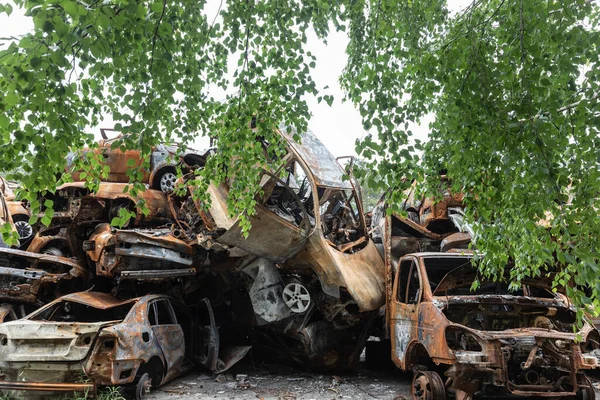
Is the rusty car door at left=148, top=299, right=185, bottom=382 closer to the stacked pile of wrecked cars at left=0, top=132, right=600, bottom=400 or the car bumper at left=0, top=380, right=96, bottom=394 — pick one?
the stacked pile of wrecked cars at left=0, top=132, right=600, bottom=400

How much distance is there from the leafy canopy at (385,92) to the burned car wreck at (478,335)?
103 centimetres

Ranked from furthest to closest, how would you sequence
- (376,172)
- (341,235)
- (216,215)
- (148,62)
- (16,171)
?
(341,235)
(216,215)
(376,172)
(148,62)
(16,171)

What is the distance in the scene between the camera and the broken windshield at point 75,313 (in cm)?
682

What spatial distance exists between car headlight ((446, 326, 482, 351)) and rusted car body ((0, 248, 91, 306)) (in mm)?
6258

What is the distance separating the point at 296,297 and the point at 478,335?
2969mm

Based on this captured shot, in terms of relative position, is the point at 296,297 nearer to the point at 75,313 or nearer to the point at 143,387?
the point at 143,387

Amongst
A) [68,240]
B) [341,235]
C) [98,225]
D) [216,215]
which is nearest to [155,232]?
[216,215]

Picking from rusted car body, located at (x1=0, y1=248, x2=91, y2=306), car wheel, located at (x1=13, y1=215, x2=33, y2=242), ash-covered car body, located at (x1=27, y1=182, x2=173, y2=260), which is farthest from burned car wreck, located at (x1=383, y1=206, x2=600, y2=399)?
car wheel, located at (x1=13, y1=215, x2=33, y2=242)

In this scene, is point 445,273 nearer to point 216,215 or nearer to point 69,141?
point 216,215

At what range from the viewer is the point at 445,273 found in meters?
6.88

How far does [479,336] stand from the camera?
507cm

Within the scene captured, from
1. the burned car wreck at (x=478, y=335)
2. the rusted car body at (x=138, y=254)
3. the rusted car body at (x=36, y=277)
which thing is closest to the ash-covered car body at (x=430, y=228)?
the burned car wreck at (x=478, y=335)

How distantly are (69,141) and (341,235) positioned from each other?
616 centimetres

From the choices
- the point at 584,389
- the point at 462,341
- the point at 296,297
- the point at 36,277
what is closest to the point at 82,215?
the point at 36,277
